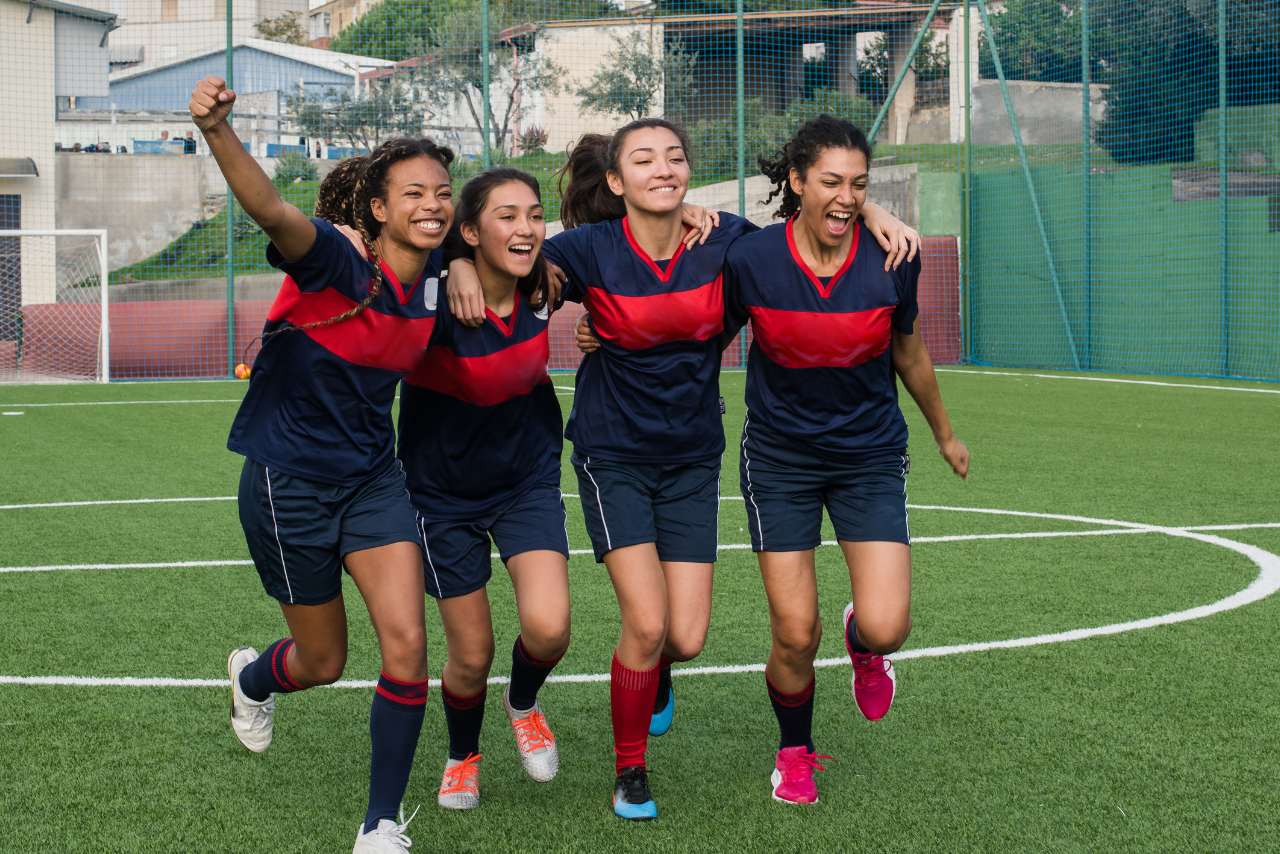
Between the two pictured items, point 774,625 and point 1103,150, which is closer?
point 774,625

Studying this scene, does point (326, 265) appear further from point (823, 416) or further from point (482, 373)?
point (823, 416)

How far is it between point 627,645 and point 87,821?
1414 millimetres

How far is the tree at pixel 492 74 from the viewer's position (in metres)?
16.6

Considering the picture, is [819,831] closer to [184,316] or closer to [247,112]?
[184,316]

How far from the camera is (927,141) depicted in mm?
18141

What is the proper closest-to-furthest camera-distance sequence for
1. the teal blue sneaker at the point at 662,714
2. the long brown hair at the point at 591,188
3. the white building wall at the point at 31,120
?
the teal blue sneaker at the point at 662,714, the long brown hair at the point at 591,188, the white building wall at the point at 31,120

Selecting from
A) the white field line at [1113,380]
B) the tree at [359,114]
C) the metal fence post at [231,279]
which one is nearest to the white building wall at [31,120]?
the metal fence post at [231,279]

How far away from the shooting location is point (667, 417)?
142 inches

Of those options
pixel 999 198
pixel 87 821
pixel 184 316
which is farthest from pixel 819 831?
pixel 999 198

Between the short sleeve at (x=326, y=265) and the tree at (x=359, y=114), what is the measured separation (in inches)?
565

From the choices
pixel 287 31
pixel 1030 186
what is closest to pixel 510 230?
pixel 1030 186

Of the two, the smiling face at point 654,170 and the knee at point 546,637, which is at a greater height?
the smiling face at point 654,170

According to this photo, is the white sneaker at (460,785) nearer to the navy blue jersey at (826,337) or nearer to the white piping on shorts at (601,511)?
the white piping on shorts at (601,511)

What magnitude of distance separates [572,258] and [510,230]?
0.94 feet
